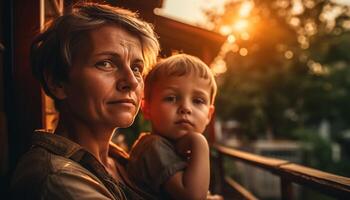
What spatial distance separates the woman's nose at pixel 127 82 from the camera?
124 cm

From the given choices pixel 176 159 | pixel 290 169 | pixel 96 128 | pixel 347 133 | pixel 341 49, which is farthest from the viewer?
pixel 347 133

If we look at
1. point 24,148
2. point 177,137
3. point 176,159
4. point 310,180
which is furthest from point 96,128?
point 310,180

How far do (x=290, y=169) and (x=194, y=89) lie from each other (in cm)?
78

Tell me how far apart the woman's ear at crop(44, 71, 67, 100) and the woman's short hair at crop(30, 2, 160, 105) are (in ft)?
0.04

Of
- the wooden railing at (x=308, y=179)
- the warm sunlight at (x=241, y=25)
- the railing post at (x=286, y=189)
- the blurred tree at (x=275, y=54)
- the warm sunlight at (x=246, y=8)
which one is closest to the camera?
the wooden railing at (x=308, y=179)

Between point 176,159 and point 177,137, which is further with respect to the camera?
point 177,137

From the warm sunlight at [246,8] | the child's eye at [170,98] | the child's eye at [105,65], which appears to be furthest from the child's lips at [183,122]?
the warm sunlight at [246,8]

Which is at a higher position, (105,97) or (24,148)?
(105,97)

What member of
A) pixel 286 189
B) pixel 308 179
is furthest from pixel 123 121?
pixel 286 189

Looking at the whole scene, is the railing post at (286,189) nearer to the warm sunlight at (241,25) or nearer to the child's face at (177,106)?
the child's face at (177,106)

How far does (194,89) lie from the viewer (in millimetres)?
1769

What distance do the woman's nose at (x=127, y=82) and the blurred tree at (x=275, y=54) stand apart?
736 inches

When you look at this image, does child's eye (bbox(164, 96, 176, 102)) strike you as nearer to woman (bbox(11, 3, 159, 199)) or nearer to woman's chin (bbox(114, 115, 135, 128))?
woman (bbox(11, 3, 159, 199))

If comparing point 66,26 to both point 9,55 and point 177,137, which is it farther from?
point 177,137
